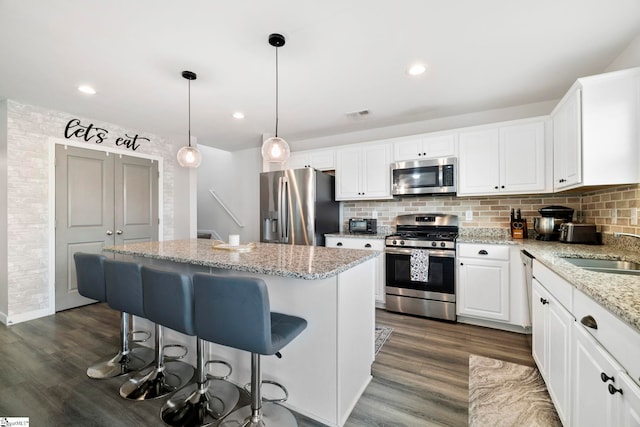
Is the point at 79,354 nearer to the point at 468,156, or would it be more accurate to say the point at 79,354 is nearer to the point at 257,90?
the point at 257,90

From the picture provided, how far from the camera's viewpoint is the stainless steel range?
3.01 metres

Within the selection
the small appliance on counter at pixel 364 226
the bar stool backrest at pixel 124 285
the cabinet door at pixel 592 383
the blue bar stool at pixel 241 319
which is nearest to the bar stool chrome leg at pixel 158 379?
the bar stool backrest at pixel 124 285

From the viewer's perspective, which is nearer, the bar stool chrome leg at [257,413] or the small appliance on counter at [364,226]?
the bar stool chrome leg at [257,413]

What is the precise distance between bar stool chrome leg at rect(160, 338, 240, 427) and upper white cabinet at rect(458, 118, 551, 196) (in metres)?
3.04

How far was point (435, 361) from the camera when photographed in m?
2.21

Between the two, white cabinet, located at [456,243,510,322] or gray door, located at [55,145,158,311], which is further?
gray door, located at [55,145,158,311]

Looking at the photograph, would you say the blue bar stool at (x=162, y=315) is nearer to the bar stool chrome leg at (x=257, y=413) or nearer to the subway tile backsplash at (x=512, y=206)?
the bar stool chrome leg at (x=257, y=413)

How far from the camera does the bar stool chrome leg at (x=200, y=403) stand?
1587mm

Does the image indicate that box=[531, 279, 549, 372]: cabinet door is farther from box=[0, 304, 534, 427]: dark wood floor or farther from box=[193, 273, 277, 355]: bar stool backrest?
box=[193, 273, 277, 355]: bar stool backrest

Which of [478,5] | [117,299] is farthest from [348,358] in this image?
[478,5]

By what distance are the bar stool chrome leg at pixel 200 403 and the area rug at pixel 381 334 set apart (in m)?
1.27

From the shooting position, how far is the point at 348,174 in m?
3.90

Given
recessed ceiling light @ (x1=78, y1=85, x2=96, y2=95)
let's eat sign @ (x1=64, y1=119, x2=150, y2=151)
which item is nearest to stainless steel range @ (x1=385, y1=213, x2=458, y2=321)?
recessed ceiling light @ (x1=78, y1=85, x2=96, y2=95)

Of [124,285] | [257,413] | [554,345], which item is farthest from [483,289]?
[124,285]
